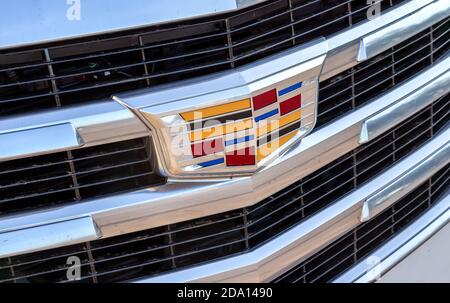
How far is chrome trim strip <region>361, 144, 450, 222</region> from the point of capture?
9.20 feet

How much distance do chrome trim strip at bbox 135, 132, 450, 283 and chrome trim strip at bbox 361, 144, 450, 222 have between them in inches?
0.7

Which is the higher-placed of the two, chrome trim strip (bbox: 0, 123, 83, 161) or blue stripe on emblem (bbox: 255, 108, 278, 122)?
chrome trim strip (bbox: 0, 123, 83, 161)

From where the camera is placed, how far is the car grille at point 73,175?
212 centimetres

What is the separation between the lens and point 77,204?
2.17 meters

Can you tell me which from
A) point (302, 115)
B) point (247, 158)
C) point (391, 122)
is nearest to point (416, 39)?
point (391, 122)

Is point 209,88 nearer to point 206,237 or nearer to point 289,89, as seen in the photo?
point 289,89

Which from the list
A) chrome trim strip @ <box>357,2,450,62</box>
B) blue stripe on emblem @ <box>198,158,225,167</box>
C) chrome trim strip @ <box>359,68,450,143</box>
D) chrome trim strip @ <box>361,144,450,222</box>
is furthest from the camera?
chrome trim strip @ <box>361,144,450,222</box>

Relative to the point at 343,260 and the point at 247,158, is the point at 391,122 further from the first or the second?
the point at 247,158

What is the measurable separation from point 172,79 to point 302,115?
1.38 feet

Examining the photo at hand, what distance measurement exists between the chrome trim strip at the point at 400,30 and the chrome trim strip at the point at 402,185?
513mm

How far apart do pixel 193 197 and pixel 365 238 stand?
0.96 m

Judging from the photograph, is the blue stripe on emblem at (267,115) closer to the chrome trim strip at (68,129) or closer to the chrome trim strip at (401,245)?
the chrome trim strip at (68,129)
